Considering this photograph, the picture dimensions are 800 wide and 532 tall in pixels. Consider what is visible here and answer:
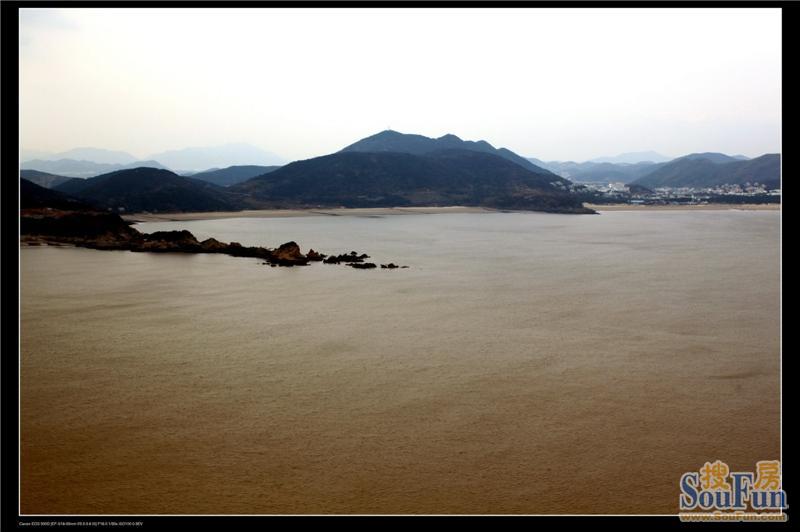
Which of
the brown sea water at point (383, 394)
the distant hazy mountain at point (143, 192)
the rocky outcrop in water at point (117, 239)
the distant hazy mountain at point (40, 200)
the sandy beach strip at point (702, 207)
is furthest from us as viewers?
the sandy beach strip at point (702, 207)

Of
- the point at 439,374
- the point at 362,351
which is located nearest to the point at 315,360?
the point at 362,351

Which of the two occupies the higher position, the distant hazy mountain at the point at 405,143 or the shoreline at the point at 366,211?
the distant hazy mountain at the point at 405,143

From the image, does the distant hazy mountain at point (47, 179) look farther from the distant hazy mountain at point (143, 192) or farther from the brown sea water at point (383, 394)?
the brown sea water at point (383, 394)

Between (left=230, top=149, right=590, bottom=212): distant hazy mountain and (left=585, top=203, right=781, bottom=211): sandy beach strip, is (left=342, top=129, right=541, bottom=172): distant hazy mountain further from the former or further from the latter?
(left=585, top=203, right=781, bottom=211): sandy beach strip

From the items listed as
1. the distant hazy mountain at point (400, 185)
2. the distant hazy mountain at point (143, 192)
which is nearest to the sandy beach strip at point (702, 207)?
the distant hazy mountain at point (400, 185)

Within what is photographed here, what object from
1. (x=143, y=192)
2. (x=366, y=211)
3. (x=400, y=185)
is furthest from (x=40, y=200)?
(x=400, y=185)

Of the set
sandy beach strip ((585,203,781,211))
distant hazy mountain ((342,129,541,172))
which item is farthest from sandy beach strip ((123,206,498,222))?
distant hazy mountain ((342,129,541,172))
